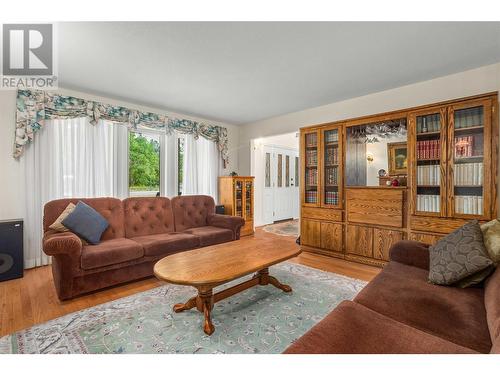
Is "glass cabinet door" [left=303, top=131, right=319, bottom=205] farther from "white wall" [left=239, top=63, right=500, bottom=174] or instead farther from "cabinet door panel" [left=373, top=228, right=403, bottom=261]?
"cabinet door panel" [left=373, top=228, right=403, bottom=261]

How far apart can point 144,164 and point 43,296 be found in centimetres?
232

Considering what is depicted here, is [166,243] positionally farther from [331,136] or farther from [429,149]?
[429,149]

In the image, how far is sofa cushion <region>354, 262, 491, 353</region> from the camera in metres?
1.15

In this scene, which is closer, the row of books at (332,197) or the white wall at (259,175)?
the row of books at (332,197)

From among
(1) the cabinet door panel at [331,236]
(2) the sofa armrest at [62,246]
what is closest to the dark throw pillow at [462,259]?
(1) the cabinet door panel at [331,236]

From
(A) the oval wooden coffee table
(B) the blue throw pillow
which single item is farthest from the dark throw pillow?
(B) the blue throw pillow

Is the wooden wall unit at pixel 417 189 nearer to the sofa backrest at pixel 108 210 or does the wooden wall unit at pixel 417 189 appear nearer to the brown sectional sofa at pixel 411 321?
the brown sectional sofa at pixel 411 321

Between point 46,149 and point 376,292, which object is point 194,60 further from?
point 376,292

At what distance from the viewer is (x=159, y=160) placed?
438cm

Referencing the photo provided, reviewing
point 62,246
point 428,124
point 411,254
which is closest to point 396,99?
point 428,124

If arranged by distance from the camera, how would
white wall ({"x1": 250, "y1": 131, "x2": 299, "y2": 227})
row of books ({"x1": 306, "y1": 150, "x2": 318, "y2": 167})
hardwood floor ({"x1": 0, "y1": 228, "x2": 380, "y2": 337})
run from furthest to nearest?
white wall ({"x1": 250, "y1": 131, "x2": 299, "y2": 227})
row of books ({"x1": 306, "y1": 150, "x2": 318, "y2": 167})
hardwood floor ({"x1": 0, "y1": 228, "x2": 380, "y2": 337})

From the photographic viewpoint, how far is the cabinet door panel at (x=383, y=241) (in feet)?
10.1

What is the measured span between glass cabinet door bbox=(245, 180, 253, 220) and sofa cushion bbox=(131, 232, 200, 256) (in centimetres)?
213

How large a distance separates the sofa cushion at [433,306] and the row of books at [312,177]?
2.26 metres
